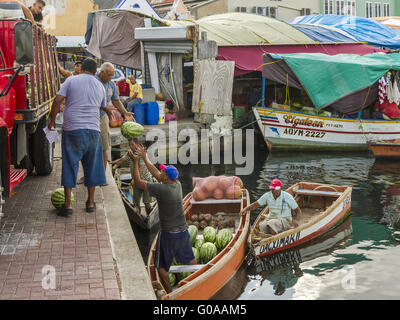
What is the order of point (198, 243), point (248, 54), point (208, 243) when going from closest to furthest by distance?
point (208, 243), point (198, 243), point (248, 54)

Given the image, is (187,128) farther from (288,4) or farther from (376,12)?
(376,12)

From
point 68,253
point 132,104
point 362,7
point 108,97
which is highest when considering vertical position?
point 362,7

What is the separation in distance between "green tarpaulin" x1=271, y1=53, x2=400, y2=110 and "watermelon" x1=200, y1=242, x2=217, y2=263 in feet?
40.9

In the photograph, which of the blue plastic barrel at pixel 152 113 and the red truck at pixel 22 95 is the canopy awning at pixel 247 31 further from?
the red truck at pixel 22 95

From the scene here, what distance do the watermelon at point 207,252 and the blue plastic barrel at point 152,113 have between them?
9002mm

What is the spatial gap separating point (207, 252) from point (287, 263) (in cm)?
214

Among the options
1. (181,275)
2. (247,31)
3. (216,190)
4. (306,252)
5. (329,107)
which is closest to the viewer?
(181,275)

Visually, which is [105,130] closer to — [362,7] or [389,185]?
[389,185]

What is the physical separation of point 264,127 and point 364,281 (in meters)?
12.2

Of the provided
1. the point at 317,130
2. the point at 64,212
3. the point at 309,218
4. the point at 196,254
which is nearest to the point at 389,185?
the point at 317,130

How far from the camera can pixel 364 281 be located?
9.23 metres

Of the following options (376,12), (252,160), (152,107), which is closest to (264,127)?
(252,160)

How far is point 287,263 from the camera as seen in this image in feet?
32.7

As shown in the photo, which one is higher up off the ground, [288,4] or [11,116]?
[288,4]
